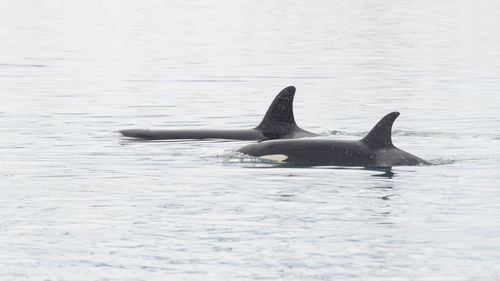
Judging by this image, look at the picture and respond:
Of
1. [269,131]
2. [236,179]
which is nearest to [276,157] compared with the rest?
[236,179]

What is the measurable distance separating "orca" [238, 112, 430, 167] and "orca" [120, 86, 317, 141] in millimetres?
3752

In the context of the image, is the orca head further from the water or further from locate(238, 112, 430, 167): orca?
locate(238, 112, 430, 167): orca

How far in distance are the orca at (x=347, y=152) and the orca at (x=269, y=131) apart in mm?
3752

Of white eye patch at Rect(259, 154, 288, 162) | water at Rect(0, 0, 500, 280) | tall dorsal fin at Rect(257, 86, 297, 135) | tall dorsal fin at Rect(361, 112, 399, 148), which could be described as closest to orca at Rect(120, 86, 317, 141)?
tall dorsal fin at Rect(257, 86, 297, 135)

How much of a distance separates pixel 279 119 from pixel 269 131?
0.92 ft

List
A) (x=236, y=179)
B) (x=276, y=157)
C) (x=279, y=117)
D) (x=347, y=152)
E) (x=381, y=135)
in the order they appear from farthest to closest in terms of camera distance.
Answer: (x=279, y=117), (x=276, y=157), (x=347, y=152), (x=381, y=135), (x=236, y=179)

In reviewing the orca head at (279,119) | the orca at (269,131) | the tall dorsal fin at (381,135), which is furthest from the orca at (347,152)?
the orca head at (279,119)

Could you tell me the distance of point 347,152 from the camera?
1994 cm

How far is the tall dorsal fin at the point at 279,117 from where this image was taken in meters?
24.4

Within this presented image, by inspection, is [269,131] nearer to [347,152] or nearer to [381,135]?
[347,152]

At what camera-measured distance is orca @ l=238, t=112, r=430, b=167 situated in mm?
19797

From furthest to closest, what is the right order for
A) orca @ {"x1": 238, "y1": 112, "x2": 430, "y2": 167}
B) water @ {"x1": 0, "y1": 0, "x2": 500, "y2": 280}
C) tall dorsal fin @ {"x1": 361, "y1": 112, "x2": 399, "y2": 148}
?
orca @ {"x1": 238, "y1": 112, "x2": 430, "y2": 167} → tall dorsal fin @ {"x1": 361, "y1": 112, "x2": 399, "y2": 148} → water @ {"x1": 0, "y1": 0, "x2": 500, "y2": 280}

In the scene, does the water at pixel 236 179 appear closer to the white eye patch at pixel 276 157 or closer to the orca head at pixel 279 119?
the white eye patch at pixel 276 157

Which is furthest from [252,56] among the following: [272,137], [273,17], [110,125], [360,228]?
[273,17]
